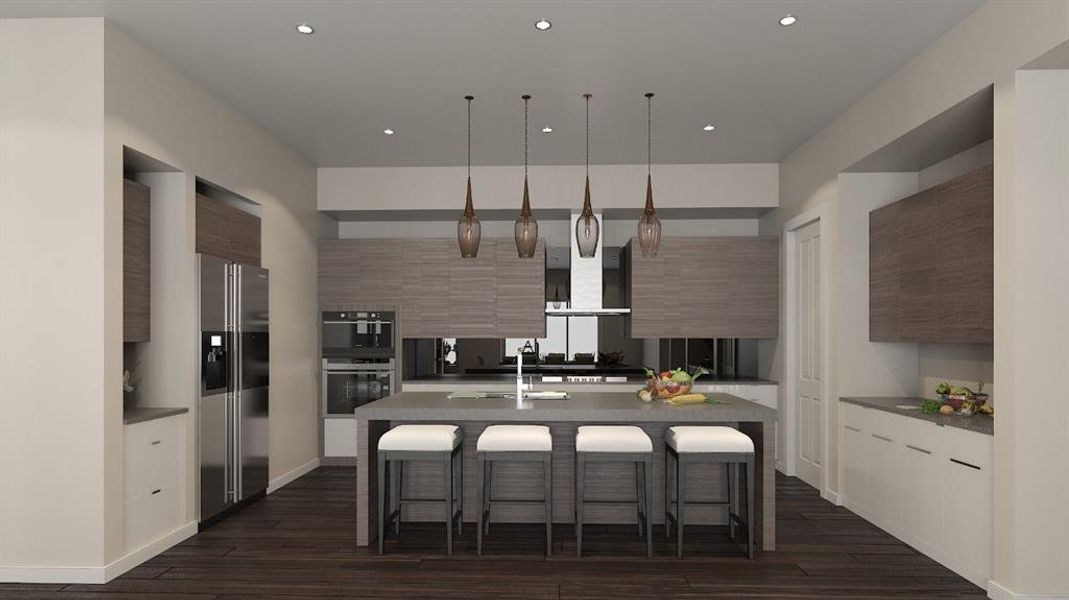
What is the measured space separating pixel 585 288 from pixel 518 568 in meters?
3.67

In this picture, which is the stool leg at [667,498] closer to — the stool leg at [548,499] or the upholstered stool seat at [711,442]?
the upholstered stool seat at [711,442]

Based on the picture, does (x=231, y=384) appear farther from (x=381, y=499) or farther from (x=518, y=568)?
(x=518, y=568)

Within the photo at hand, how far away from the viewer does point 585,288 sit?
23.6 ft

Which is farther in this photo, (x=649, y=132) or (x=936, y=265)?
(x=649, y=132)

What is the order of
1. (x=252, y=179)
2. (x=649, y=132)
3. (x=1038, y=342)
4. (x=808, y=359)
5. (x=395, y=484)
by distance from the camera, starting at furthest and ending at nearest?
(x=808, y=359)
(x=649, y=132)
(x=252, y=179)
(x=395, y=484)
(x=1038, y=342)

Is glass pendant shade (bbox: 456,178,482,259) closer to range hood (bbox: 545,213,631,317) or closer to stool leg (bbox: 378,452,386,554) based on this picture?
stool leg (bbox: 378,452,386,554)

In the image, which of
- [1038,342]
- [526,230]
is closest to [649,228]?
[526,230]

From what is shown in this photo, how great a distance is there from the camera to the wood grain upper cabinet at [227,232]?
477 centimetres

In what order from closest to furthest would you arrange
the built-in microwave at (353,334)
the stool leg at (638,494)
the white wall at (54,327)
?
1. the white wall at (54,327)
2. the stool leg at (638,494)
3. the built-in microwave at (353,334)

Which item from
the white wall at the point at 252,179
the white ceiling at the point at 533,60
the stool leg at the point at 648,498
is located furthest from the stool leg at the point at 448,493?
the white ceiling at the point at 533,60

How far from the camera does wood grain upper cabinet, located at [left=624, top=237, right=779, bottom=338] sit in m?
6.91

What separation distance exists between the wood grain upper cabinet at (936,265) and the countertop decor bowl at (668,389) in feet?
4.84

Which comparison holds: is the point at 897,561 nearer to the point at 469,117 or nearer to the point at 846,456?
the point at 846,456

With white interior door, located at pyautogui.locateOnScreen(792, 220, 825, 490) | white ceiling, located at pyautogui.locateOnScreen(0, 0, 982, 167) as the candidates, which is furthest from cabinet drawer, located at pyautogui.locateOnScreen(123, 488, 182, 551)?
white interior door, located at pyautogui.locateOnScreen(792, 220, 825, 490)
